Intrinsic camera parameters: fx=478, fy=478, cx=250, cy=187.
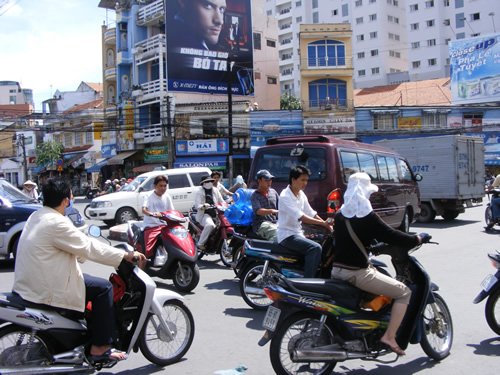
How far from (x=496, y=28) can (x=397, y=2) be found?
14.4 meters

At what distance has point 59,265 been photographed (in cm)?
354

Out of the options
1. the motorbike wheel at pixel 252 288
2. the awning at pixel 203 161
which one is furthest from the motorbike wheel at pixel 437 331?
the awning at pixel 203 161

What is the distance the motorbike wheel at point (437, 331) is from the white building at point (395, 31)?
53843 millimetres

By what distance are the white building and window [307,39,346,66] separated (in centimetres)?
2216

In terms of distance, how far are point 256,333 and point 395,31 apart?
63398 mm

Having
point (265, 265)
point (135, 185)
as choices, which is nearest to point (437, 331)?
point (265, 265)

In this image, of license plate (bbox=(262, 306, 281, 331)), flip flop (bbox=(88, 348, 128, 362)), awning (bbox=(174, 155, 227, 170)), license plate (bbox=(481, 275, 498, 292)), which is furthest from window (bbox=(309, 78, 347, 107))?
flip flop (bbox=(88, 348, 128, 362))

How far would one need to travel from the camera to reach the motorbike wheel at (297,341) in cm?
376

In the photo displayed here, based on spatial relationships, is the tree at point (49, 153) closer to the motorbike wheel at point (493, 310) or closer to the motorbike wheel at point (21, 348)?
the motorbike wheel at point (21, 348)

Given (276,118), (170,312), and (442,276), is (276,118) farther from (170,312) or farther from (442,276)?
(170,312)

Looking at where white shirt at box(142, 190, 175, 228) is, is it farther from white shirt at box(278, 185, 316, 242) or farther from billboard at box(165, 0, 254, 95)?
billboard at box(165, 0, 254, 95)

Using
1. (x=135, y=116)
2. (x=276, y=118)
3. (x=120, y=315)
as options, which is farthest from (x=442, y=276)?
(x=135, y=116)

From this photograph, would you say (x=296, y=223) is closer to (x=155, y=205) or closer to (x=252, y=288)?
(x=252, y=288)

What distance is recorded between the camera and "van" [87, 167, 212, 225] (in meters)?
15.4
